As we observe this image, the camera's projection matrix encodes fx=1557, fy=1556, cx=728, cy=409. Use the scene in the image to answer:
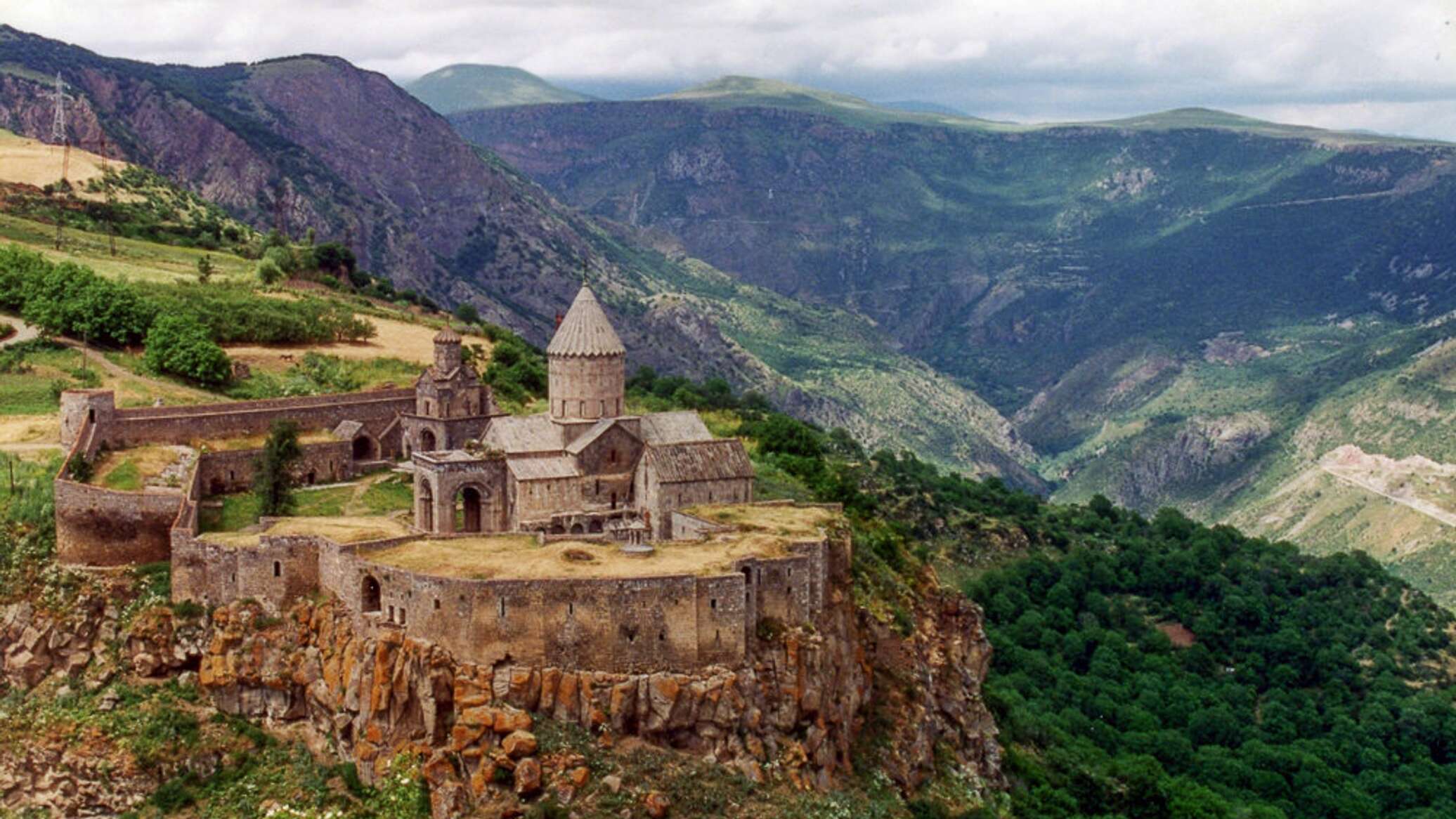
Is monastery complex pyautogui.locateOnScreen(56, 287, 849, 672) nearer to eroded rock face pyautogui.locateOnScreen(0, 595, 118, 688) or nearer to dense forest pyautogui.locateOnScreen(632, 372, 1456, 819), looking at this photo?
eroded rock face pyautogui.locateOnScreen(0, 595, 118, 688)

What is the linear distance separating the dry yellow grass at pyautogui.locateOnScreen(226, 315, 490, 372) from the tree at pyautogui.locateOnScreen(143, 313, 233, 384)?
4.25 meters

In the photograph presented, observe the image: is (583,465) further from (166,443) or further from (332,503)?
(166,443)

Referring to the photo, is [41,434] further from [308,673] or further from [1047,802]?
[1047,802]

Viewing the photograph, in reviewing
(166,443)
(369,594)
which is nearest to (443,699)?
(369,594)

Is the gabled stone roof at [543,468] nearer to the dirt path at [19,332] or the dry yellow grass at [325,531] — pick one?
the dry yellow grass at [325,531]

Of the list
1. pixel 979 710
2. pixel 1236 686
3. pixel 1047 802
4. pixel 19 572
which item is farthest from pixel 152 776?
pixel 1236 686

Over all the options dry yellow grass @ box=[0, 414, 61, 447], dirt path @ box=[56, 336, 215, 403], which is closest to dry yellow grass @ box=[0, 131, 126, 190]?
dirt path @ box=[56, 336, 215, 403]

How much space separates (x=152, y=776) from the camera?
47875 mm

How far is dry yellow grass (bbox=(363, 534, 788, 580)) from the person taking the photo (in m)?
47.0

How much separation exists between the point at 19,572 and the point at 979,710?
3753cm

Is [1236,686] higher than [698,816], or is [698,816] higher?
[698,816]

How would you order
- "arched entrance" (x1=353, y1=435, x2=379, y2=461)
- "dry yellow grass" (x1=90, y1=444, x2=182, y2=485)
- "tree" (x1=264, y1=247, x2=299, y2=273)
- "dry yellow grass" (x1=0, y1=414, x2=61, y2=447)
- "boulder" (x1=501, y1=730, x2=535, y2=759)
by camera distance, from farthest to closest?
"tree" (x1=264, y1=247, x2=299, y2=273)
"arched entrance" (x1=353, y1=435, x2=379, y2=461)
"dry yellow grass" (x1=0, y1=414, x2=61, y2=447)
"dry yellow grass" (x1=90, y1=444, x2=182, y2=485)
"boulder" (x1=501, y1=730, x2=535, y2=759)

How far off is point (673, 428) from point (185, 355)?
27541 millimetres

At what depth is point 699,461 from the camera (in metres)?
57.8
